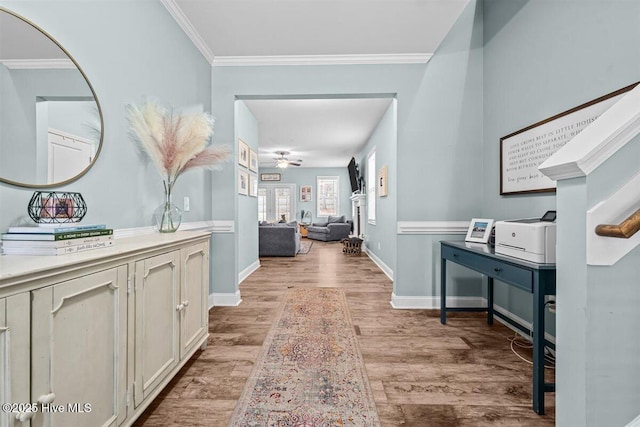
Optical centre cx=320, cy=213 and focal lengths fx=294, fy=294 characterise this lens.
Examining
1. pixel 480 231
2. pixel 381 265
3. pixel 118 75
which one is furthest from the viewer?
pixel 381 265

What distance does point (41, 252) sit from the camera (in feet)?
3.44

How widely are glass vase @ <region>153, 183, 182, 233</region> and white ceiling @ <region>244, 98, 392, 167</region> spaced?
9.17 ft

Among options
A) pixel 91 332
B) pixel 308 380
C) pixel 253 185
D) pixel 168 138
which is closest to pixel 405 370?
pixel 308 380

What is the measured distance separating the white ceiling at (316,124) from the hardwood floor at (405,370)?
298 cm

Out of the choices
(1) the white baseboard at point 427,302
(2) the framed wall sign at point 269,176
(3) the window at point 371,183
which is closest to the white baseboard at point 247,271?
(1) the white baseboard at point 427,302

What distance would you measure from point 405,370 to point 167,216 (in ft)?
6.19

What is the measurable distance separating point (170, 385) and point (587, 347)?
2028 mm

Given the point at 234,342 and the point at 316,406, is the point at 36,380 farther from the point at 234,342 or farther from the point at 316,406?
the point at 234,342

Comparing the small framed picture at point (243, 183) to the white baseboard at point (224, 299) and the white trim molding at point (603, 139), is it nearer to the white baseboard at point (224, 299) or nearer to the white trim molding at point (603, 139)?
the white baseboard at point (224, 299)

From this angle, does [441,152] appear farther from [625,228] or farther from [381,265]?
[381,265]

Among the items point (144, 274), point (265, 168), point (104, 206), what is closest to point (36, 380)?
point (144, 274)

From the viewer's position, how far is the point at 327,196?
36.7 ft

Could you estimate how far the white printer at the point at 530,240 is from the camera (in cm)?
158

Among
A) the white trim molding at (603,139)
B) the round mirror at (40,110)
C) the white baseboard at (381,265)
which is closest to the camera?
the white trim molding at (603,139)
